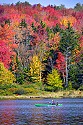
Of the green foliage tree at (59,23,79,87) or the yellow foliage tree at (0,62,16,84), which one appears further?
the green foliage tree at (59,23,79,87)

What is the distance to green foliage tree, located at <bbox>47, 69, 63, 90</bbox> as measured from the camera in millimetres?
108688

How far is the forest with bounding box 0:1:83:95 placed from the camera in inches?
4269

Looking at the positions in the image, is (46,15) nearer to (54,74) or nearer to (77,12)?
(77,12)

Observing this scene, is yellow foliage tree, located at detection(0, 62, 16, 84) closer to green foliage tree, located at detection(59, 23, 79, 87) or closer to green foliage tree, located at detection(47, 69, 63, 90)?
green foliage tree, located at detection(47, 69, 63, 90)

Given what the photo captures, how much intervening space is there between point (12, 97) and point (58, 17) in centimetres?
8518

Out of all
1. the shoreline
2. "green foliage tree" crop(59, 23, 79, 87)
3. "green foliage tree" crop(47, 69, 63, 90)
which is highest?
"green foliage tree" crop(59, 23, 79, 87)

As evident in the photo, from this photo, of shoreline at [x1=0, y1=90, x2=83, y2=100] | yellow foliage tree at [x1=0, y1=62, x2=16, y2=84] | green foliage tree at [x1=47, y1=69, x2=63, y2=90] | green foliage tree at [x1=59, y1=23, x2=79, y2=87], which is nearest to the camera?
shoreline at [x1=0, y1=90, x2=83, y2=100]

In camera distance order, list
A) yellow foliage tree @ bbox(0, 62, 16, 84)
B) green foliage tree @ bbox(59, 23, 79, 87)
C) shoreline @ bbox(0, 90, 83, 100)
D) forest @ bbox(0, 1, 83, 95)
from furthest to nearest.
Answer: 1. green foliage tree @ bbox(59, 23, 79, 87)
2. forest @ bbox(0, 1, 83, 95)
3. yellow foliage tree @ bbox(0, 62, 16, 84)
4. shoreline @ bbox(0, 90, 83, 100)

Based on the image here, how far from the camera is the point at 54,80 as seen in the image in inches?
4299

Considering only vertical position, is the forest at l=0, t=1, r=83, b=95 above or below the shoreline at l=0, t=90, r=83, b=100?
above

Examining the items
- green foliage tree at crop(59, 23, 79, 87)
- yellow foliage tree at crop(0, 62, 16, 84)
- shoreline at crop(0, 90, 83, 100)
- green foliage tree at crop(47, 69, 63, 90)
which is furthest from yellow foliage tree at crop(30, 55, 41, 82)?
shoreline at crop(0, 90, 83, 100)

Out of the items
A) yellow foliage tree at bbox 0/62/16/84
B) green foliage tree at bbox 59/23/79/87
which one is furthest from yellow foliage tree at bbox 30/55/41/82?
yellow foliage tree at bbox 0/62/16/84

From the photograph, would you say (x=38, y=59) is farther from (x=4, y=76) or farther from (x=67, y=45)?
(x=4, y=76)

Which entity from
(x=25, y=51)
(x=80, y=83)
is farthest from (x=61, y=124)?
(x=25, y=51)
